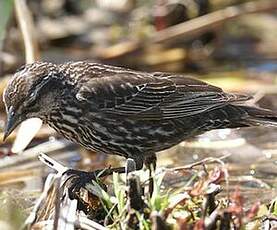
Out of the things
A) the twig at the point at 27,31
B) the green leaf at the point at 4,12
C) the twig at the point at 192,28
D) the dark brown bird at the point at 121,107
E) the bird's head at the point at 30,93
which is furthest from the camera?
the twig at the point at 192,28

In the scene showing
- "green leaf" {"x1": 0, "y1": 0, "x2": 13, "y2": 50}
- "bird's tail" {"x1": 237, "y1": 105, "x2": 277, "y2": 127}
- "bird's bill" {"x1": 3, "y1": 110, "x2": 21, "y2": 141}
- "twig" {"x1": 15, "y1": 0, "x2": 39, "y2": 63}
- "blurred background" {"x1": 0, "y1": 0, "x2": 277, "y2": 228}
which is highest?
"green leaf" {"x1": 0, "y1": 0, "x2": 13, "y2": 50}

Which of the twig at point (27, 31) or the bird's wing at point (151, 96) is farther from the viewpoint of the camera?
the twig at point (27, 31)

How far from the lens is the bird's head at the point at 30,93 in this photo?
5.44m

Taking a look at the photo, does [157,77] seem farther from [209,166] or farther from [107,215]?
[107,215]

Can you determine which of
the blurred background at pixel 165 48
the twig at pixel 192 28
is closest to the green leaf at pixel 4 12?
the blurred background at pixel 165 48

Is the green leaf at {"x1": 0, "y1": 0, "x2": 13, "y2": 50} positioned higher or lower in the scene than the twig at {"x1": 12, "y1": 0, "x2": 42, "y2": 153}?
higher

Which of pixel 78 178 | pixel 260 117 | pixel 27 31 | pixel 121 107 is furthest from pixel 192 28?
pixel 78 178

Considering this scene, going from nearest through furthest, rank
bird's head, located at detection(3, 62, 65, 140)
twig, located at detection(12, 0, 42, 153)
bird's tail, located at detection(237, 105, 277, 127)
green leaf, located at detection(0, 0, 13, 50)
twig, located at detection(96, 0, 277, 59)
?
bird's head, located at detection(3, 62, 65, 140) → bird's tail, located at detection(237, 105, 277, 127) → twig, located at detection(12, 0, 42, 153) → green leaf, located at detection(0, 0, 13, 50) → twig, located at detection(96, 0, 277, 59)

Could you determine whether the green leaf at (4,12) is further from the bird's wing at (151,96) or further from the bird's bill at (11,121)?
the bird's bill at (11,121)

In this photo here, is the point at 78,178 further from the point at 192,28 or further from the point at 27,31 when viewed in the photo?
the point at 192,28

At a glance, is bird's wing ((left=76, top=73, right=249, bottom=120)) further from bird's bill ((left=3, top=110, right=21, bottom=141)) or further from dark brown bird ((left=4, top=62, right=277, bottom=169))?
bird's bill ((left=3, top=110, right=21, bottom=141))

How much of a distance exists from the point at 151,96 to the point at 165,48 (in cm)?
318

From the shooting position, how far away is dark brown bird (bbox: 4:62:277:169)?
18.5ft

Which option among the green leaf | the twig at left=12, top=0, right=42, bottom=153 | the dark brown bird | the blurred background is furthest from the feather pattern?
the green leaf
